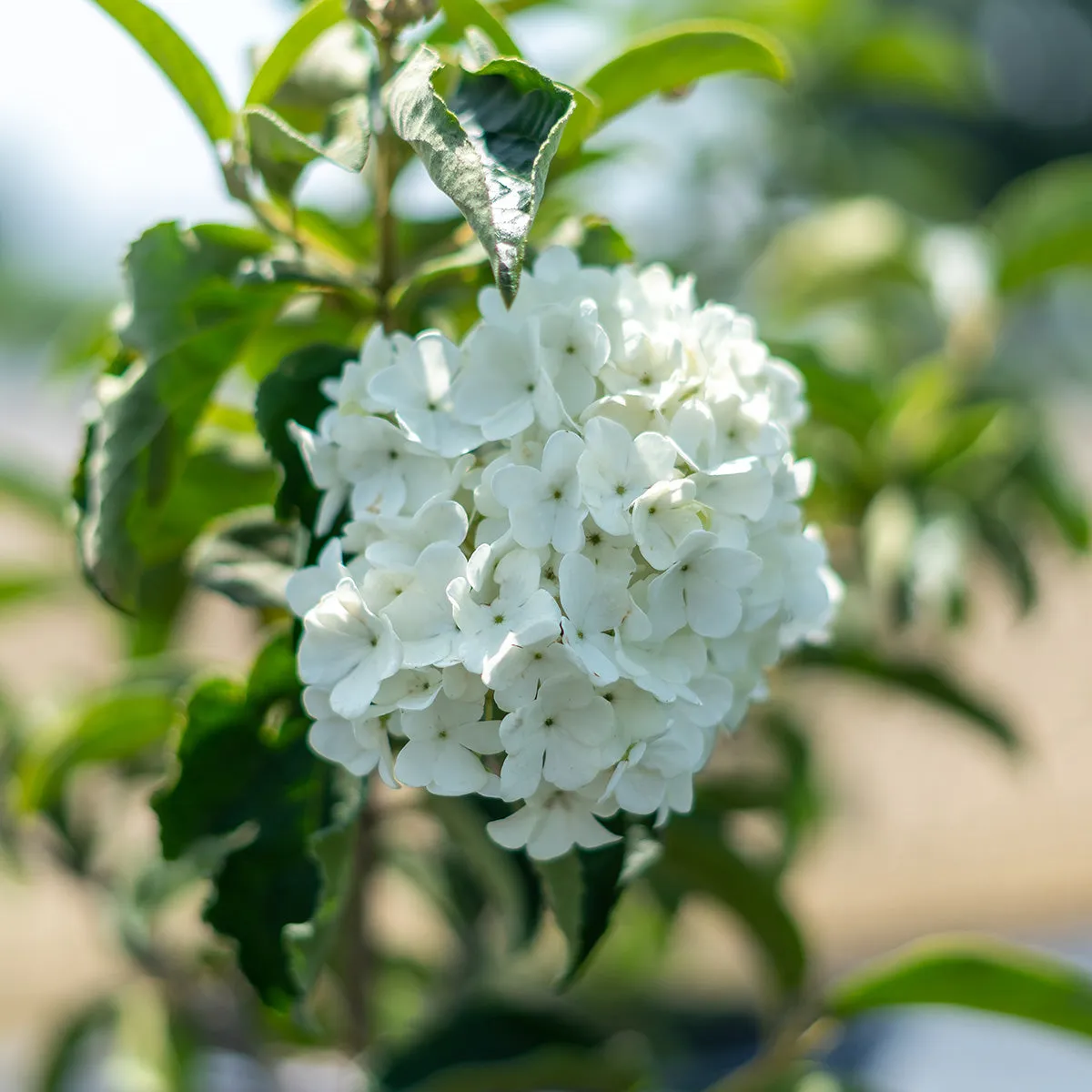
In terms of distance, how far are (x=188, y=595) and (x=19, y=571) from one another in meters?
0.26

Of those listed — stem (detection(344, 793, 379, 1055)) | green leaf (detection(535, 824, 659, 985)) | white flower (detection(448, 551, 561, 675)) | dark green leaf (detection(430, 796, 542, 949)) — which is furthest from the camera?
stem (detection(344, 793, 379, 1055))

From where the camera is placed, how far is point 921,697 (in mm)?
917

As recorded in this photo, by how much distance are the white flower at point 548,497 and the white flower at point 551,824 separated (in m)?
0.11

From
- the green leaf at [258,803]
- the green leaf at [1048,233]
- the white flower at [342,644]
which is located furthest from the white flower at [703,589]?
the green leaf at [1048,233]

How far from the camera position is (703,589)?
18.5 inches

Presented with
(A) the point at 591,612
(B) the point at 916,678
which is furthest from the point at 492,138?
(B) the point at 916,678

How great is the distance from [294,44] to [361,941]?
64 cm

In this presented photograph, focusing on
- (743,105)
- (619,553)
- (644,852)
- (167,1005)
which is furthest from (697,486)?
(743,105)

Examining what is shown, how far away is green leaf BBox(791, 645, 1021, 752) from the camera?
877mm

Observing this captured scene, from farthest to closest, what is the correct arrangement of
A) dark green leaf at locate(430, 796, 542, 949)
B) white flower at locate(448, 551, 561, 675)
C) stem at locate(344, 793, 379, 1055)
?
stem at locate(344, 793, 379, 1055), dark green leaf at locate(430, 796, 542, 949), white flower at locate(448, 551, 561, 675)

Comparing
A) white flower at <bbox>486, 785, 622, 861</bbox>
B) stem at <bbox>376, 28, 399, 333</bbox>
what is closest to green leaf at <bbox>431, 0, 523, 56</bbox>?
stem at <bbox>376, 28, 399, 333</bbox>

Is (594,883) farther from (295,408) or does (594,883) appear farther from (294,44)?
(294,44)

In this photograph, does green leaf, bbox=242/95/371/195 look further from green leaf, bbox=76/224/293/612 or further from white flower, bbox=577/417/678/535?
white flower, bbox=577/417/678/535

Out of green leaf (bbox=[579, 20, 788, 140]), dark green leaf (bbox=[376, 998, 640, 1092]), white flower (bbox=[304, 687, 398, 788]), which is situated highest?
green leaf (bbox=[579, 20, 788, 140])
